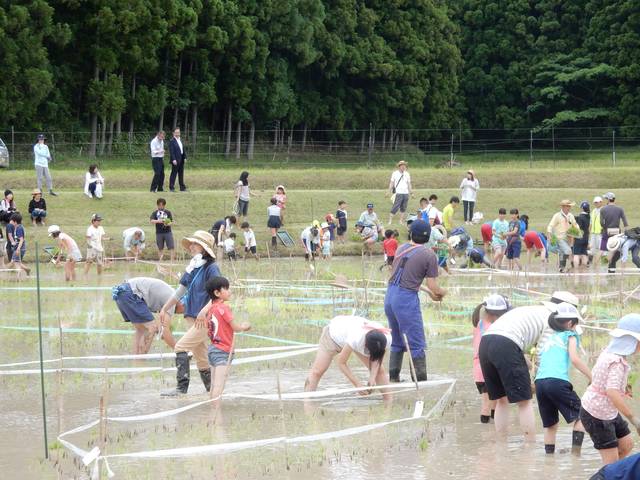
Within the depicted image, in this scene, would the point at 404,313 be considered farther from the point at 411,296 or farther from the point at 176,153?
the point at 176,153

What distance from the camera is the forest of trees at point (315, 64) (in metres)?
37.5

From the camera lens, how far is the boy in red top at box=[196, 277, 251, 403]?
10016 mm

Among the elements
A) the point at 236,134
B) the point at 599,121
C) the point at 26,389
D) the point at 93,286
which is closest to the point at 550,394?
the point at 26,389

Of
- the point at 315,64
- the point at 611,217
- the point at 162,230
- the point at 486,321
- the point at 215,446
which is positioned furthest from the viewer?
the point at 315,64

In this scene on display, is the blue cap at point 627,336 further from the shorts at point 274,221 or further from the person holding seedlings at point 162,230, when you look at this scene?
the shorts at point 274,221

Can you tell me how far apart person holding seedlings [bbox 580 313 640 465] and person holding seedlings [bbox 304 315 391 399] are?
2.77m

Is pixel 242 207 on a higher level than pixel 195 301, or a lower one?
lower

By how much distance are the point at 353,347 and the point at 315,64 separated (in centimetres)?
3902

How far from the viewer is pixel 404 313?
10594 mm

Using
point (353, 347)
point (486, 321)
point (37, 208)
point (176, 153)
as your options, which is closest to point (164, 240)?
point (37, 208)

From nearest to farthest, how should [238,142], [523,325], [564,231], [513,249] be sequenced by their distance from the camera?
[523,325], [564,231], [513,249], [238,142]

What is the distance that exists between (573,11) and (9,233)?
39778mm

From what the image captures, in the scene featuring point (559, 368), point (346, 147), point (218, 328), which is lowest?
point (218, 328)

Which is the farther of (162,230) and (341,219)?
(341,219)
